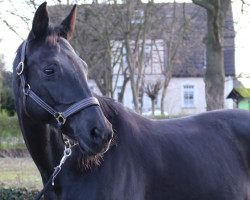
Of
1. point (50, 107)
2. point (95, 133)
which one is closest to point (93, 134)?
point (95, 133)

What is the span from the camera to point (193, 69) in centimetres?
3422

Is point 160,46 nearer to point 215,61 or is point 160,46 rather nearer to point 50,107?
point 215,61

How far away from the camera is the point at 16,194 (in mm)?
6035

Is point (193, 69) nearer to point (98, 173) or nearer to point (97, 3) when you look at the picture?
point (97, 3)

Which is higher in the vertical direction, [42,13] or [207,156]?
[42,13]

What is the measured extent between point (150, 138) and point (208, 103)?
685 centimetres

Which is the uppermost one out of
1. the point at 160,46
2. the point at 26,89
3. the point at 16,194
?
the point at 160,46

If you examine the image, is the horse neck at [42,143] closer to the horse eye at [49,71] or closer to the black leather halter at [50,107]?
the black leather halter at [50,107]

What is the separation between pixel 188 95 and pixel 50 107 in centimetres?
3389

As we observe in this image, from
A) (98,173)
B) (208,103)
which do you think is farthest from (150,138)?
(208,103)

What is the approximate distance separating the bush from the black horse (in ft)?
10.7

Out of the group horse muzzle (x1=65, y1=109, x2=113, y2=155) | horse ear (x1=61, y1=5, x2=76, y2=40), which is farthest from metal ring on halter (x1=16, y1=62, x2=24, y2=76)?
horse muzzle (x1=65, y1=109, x2=113, y2=155)

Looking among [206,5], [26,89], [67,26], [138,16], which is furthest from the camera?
[138,16]

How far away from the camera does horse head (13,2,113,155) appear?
2.45 metres
